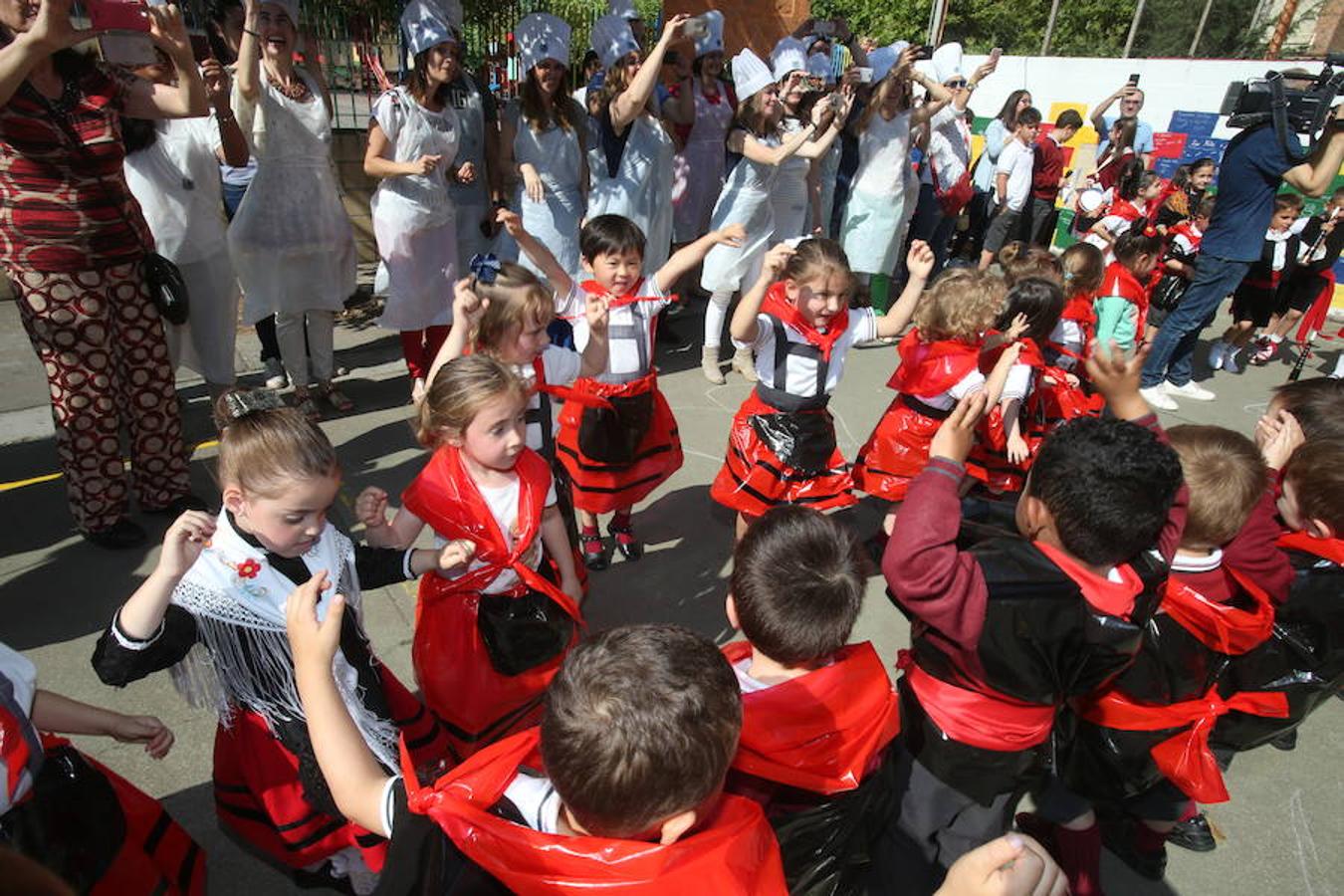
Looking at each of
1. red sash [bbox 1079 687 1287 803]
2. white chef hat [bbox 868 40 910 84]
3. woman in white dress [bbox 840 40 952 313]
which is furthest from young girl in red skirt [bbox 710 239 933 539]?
white chef hat [bbox 868 40 910 84]

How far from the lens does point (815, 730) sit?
1452 mm

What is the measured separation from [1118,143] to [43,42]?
28.4 feet

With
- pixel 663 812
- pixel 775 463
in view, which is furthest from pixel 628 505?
pixel 663 812

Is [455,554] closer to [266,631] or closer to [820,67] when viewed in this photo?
[266,631]

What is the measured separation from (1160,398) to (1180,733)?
14.9ft

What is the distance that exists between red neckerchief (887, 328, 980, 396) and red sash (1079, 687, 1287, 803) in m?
1.54

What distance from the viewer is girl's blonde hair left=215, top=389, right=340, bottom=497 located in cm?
158

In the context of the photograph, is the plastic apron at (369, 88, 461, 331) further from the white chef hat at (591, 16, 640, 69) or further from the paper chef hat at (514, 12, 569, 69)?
the white chef hat at (591, 16, 640, 69)

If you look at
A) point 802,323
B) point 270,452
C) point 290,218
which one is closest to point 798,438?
point 802,323

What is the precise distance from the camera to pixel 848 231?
638 cm

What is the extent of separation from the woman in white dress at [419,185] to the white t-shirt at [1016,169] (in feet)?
16.7

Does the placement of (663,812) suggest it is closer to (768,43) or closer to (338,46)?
(338,46)

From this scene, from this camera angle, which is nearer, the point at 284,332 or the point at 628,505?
the point at 628,505

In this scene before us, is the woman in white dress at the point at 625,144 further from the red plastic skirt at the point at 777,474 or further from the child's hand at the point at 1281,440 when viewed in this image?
the child's hand at the point at 1281,440
